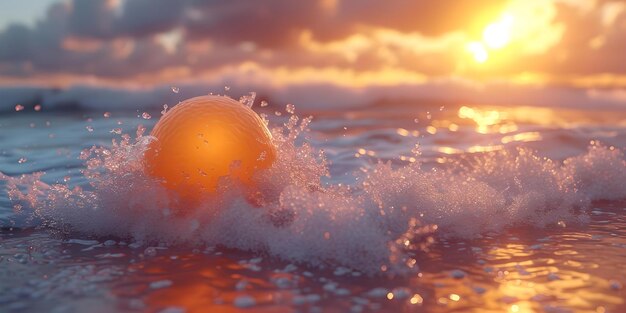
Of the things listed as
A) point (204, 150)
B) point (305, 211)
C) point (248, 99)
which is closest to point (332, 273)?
point (305, 211)

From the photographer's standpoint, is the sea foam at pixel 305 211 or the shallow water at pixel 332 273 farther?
the sea foam at pixel 305 211

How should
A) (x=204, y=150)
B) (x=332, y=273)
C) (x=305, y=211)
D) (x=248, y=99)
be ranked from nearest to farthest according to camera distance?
(x=332, y=273)
(x=305, y=211)
(x=204, y=150)
(x=248, y=99)

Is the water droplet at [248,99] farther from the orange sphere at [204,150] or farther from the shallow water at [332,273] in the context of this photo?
the shallow water at [332,273]

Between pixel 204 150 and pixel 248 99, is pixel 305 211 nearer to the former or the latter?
pixel 204 150

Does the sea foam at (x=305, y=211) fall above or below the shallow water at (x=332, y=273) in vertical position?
above

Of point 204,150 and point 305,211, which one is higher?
point 204,150

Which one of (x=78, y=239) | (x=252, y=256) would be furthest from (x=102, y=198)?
(x=252, y=256)

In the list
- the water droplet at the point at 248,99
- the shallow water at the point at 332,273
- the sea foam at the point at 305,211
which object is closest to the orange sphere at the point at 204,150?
the sea foam at the point at 305,211
